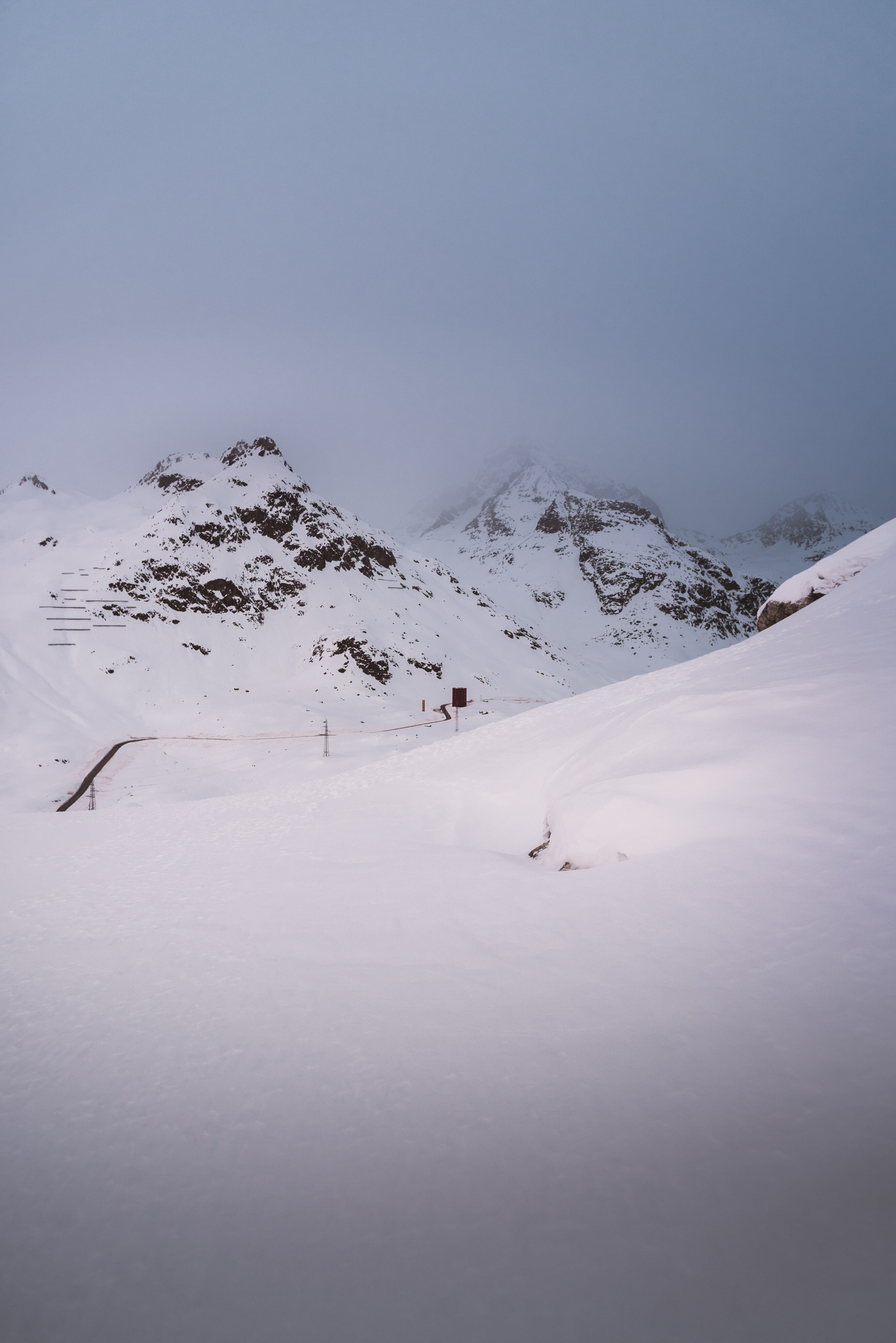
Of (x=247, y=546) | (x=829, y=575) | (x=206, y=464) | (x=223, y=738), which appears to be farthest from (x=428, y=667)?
(x=206, y=464)

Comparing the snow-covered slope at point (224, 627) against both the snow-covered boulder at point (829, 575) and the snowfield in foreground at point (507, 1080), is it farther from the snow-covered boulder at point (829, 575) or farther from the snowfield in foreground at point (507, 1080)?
the snow-covered boulder at point (829, 575)

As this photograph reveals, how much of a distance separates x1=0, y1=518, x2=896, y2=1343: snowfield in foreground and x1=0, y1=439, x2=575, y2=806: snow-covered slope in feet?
58.0

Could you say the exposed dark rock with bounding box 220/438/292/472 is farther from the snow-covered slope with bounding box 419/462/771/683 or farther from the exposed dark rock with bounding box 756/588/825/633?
the exposed dark rock with bounding box 756/588/825/633

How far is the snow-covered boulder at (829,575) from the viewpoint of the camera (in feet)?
37.8

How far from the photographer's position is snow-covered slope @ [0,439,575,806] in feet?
85.4

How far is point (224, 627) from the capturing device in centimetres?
3559

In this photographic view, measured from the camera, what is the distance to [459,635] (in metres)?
42.7

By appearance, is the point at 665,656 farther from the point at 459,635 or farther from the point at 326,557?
the point at 326,557

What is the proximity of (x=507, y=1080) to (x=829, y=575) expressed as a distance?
13.4m

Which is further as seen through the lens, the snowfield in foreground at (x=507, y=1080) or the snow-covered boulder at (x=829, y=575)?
the snow-covered boulder at (x=829, y=575)

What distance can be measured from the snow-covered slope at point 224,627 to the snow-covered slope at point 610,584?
16.6 m

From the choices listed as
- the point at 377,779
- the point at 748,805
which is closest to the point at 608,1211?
the point at 748,805

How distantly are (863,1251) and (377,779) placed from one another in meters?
9.39

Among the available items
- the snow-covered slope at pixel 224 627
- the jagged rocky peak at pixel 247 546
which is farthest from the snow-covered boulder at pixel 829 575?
the jagged rocky peak at pixel 247 546
